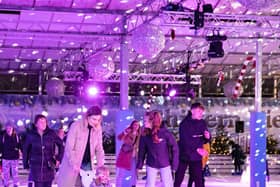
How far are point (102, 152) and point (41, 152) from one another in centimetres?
115

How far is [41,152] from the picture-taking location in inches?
279

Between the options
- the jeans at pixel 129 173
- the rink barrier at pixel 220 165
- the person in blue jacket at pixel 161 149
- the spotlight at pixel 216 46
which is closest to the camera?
the person in blue jacket at pixel 161 149

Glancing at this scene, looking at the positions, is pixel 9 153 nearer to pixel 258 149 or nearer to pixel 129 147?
pixel 129 147

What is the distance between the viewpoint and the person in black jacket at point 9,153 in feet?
35.8

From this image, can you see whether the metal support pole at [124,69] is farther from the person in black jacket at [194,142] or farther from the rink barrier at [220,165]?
the person in black jacket at [194,142]

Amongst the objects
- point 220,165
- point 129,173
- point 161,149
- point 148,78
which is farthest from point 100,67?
point 148,78

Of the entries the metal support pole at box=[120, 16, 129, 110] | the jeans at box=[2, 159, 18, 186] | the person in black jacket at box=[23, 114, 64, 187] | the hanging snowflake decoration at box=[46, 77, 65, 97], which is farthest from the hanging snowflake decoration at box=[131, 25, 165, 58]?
the hanging snowflake decoration at box=[46, 77, 65, 97]

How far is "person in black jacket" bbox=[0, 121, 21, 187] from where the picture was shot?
35.8ft

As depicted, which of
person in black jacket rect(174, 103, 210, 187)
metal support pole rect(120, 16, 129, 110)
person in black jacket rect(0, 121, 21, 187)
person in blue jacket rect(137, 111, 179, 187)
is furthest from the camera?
metal support pole rect(120, 16, 129, 110)

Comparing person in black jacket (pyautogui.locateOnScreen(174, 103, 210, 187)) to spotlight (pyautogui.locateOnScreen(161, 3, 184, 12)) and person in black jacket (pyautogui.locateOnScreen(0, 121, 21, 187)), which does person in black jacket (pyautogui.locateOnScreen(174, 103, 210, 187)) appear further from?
person in black jacket (pyautogui.locateOnScreen(0, 121, 21, 187))

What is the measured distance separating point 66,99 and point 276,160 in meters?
7.18

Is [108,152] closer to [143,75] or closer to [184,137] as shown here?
[143,75]

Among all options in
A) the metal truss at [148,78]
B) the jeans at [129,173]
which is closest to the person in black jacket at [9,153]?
the jeans at [129,173]

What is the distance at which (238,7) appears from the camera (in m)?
15.1
